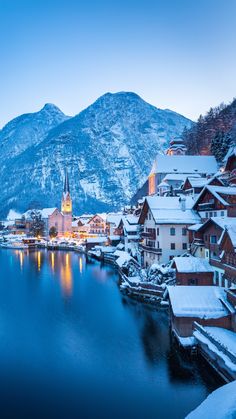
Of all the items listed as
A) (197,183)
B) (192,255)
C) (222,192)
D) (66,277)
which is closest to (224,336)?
(192,255)

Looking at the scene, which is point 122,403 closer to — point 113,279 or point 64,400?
point 64,400

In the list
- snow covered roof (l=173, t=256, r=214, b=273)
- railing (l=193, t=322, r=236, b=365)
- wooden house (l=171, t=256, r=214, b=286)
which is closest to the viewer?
railing (l=193, t=322, r=236, b=365)

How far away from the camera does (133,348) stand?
24.2m

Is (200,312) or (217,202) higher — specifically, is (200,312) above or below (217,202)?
below

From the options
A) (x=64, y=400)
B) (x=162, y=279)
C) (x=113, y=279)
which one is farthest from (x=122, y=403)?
(x=113, y=279)

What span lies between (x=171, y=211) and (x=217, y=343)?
24.2m

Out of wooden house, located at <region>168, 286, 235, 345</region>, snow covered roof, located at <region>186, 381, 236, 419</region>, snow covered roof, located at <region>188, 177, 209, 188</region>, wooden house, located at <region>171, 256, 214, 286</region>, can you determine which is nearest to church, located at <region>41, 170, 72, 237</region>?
snow covered roof, located at <region>188, 177, 209, 188</region>

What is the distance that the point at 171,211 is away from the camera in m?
42.3

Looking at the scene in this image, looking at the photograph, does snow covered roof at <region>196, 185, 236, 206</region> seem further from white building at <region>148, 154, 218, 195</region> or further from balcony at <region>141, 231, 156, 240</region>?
white building at <region>148, 154, 218, 195</region>

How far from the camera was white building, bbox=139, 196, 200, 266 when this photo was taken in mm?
40969

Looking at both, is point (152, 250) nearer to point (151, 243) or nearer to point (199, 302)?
point (151, 243)

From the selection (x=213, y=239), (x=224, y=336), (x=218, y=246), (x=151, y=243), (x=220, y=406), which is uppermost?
(x=213, y=239)

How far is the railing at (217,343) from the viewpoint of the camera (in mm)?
17566

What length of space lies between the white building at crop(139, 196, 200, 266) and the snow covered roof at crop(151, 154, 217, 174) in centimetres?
3425
